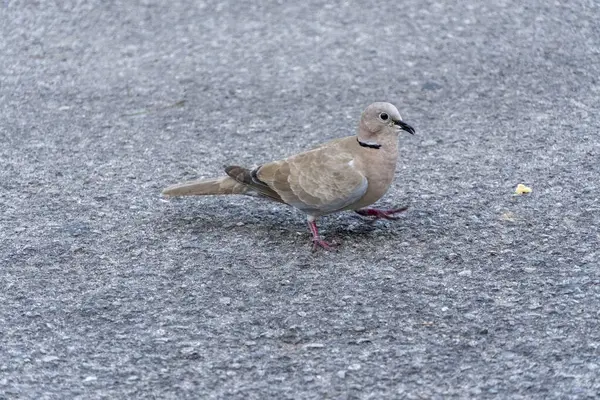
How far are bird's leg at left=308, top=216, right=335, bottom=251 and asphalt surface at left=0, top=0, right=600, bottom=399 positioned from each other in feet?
0.24

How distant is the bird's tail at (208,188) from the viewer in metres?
5.07

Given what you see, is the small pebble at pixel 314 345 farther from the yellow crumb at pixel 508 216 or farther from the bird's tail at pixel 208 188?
the yellow crumb at pixel 508 216

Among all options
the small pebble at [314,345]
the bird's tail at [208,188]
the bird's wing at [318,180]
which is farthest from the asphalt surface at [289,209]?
the bird's wing at [318,180]

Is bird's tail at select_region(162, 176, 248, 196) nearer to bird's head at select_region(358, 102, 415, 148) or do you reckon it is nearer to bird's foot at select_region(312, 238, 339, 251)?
bird's foot at select_region(312, 238, 339, 251)

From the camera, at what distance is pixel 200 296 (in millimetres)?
4414

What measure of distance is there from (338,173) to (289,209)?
0.73 meters

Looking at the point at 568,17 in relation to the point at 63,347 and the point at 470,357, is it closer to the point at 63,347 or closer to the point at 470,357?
the point at 470,357

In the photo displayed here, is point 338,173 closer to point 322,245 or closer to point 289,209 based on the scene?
point 322,245

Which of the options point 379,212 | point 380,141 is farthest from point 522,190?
point 380,141

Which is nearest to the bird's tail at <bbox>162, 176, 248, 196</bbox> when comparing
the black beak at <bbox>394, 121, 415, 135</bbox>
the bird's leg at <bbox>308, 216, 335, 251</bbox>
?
the bird's leg at <bbox>308, 216, 335, 251</bbox>

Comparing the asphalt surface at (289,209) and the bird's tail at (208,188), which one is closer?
→ the asphalt surface at (289,209)

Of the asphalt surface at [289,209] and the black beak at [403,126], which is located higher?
the black beak at [403,126]

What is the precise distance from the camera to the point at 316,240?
15.8 feet

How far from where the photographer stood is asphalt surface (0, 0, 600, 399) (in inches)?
152
